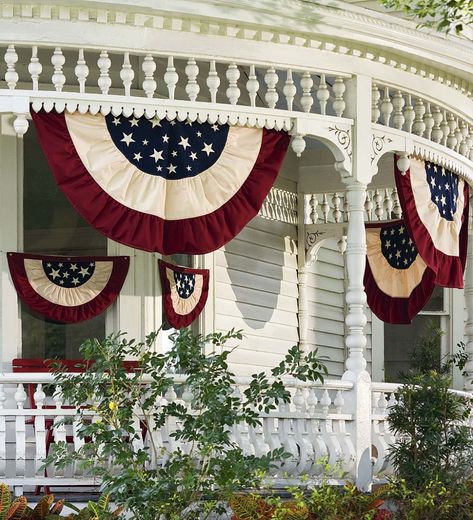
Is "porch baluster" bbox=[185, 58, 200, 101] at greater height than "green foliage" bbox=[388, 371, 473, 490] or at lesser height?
greater

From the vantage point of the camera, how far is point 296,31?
39.8 feet

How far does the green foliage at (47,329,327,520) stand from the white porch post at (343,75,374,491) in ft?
5.86

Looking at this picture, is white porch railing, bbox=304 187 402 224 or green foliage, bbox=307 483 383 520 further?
white porch railing, bbox=304 187 402 224

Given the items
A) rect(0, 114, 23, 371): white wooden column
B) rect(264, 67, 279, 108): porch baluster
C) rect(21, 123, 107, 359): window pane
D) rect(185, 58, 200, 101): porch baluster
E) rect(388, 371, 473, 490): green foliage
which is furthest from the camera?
rect(21, 123, 107, 359): window pane

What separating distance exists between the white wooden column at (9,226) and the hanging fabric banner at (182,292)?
1588 mm

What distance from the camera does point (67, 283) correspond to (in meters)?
13.5

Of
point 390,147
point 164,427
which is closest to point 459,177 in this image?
point 390,147

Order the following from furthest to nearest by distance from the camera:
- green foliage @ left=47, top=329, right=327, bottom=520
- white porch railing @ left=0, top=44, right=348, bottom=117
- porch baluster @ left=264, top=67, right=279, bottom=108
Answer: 1. porch baluster @ left=264, top=67, right=279, bottom=108
2. white porch railing @ left=0, top=44, right=348, bottom=117
3. green foliage @ left=47, top=329, right=327, bottom=520

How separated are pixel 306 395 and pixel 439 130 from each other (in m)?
3.40

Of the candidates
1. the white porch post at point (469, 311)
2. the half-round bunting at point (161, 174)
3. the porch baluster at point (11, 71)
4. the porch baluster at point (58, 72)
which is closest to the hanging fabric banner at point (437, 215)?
the white porch post at point (469, 311)

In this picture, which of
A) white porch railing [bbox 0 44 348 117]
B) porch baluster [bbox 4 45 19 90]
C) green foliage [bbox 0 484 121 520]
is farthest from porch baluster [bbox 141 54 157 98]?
green foliage [bbox 0 484 121 520]

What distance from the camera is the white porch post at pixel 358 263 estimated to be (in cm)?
1230

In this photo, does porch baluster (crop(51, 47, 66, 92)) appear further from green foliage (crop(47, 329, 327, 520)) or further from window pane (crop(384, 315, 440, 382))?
window pane (crop(384, 315, 440, 382))

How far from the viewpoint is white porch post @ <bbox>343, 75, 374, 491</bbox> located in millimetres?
12305
